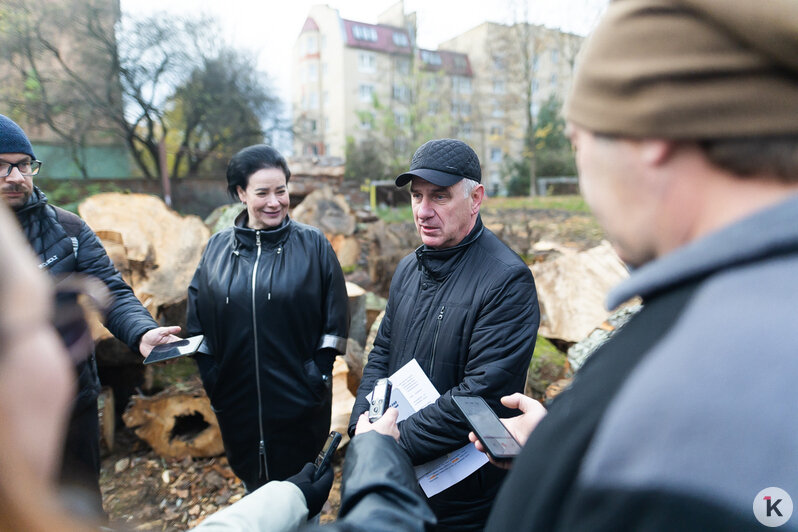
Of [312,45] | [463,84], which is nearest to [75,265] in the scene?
[463,84]

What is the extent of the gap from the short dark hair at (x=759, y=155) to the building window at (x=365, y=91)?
38.5m

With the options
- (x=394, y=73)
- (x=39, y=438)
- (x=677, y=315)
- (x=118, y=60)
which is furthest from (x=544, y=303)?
(x=394, y=73)

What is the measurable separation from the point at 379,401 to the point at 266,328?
115cm

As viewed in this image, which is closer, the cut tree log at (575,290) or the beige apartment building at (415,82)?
the cut tree log at (575,290)

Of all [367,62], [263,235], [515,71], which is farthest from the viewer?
[367,62]

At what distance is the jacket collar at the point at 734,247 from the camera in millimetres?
568

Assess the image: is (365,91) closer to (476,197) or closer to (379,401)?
(476,197)

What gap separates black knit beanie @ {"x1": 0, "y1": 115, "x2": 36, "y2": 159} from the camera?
2.20 metres

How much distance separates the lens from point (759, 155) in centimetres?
61

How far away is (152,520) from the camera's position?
3146mm

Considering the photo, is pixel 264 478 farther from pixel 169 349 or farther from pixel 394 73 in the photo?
pixel 394 73

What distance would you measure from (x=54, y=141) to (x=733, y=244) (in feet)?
54.6

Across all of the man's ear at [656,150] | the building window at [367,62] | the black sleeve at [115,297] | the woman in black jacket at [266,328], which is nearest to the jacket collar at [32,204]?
the black sleeve at [115,297]

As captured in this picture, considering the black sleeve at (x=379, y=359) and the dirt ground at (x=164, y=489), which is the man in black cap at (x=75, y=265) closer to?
the dirt ground at (x=164, y=489)
